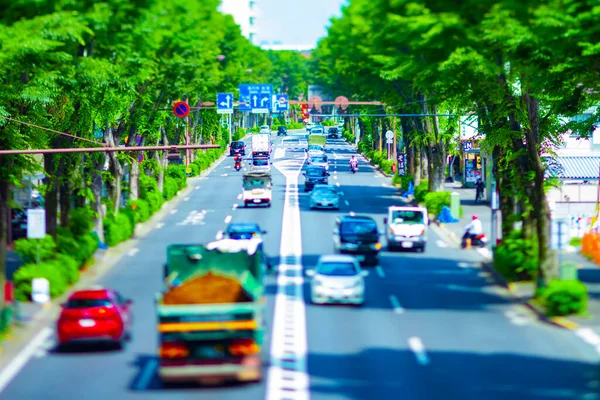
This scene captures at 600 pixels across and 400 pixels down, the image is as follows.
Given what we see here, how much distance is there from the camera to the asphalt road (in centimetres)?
2372

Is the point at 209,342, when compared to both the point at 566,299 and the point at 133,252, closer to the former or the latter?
the point at 566,299

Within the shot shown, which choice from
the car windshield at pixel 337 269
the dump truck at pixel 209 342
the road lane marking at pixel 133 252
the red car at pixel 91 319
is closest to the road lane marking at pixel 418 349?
the dump truck at pixel 209 342

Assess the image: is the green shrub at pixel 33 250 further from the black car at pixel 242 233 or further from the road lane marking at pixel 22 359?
the black car at pixel 242 233

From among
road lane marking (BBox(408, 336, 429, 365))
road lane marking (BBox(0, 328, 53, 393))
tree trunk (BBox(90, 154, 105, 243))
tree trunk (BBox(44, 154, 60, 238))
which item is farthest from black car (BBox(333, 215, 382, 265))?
road lane marking (BBox(0, 328, 53, 393))

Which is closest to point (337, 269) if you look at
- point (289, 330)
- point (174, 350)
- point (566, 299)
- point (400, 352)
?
point (289, 330)

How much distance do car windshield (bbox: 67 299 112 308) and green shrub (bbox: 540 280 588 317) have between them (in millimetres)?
13420

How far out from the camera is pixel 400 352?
91.5ft

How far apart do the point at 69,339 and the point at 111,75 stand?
14524 mm

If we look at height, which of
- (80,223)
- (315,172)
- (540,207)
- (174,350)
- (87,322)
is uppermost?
(315,172)

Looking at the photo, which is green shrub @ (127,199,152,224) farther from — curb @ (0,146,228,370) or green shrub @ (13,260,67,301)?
green shrub @ (13,260,67,301)

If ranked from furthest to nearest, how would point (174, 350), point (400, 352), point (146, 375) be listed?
point (400, 352) < point (146, 375) < point (174, 350)

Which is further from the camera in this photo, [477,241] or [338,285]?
[477,241]

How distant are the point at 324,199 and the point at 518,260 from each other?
28442 mm

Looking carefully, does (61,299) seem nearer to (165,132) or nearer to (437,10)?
(437,10)
